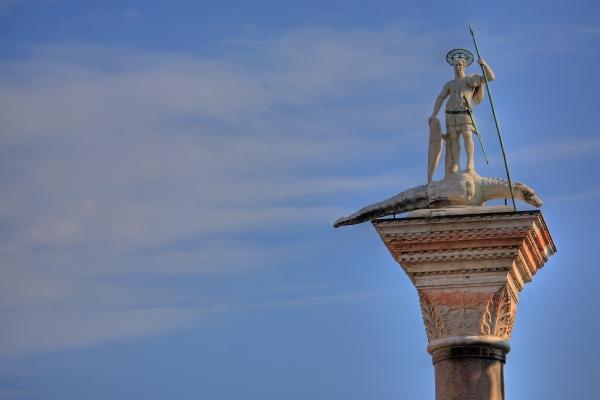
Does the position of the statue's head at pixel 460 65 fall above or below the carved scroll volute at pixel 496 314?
above

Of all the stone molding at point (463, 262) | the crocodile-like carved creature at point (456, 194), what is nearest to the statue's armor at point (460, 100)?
the crocodile-like carved creature at point (456, 194)

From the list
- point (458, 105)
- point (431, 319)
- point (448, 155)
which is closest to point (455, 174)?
point (448, 155)

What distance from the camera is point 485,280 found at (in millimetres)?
23953

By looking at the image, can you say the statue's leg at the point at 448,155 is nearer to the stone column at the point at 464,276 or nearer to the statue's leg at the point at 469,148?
the statue's leg at the point at 469,148

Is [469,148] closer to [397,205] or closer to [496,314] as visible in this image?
[397,205]

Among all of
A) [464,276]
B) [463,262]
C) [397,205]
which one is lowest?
[464,276]

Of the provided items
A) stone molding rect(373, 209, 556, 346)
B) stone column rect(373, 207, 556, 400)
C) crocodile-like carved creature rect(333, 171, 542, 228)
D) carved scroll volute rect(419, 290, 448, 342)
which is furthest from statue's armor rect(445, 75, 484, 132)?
carved scroll volute rect(419, 290, 448, 342)

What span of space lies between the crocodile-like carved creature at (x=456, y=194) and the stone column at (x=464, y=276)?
2.26 feet

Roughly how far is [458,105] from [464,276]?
3223 millimetres

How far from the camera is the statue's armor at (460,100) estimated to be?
25.5 meters

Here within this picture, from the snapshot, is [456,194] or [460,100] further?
[460,100]

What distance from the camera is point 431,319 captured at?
24.1 m

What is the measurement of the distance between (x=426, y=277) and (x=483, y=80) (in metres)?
3.77

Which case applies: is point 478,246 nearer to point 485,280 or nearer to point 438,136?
point 485,280
